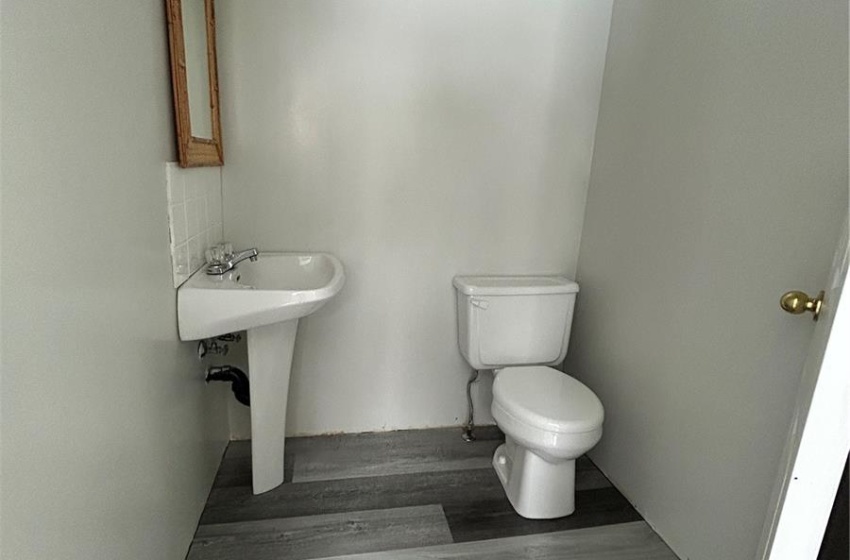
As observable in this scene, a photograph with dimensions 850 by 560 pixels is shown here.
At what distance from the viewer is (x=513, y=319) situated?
6.39 feet

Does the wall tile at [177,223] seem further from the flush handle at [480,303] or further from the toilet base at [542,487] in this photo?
the toilet base at [542,487]

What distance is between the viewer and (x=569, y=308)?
1998mm

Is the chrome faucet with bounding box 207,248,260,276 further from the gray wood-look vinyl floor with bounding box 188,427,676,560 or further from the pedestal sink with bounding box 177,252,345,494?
the gray wood-look vinyl floor with bounding box 188,427,676,560

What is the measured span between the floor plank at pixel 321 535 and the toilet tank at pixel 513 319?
0.64 meters

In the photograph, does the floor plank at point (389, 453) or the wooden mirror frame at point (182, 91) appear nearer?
the wooden mirror frame at point (182, 91)

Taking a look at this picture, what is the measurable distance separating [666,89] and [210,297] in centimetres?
157

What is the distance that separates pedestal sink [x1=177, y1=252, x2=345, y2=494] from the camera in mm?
1369

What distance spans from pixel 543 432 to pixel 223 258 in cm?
119

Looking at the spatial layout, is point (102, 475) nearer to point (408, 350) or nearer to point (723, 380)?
point (408, 350)

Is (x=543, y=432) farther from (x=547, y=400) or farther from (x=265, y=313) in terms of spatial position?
(x=265, y=313)

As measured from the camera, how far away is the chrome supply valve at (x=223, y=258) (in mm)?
1524

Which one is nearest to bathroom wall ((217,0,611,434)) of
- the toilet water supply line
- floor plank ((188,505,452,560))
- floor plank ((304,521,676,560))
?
the toilet water supply line

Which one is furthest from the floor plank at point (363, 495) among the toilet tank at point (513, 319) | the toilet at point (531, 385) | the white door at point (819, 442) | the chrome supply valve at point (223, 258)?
the white door at point (819, 442)

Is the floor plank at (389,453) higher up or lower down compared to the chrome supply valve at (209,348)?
lower down
